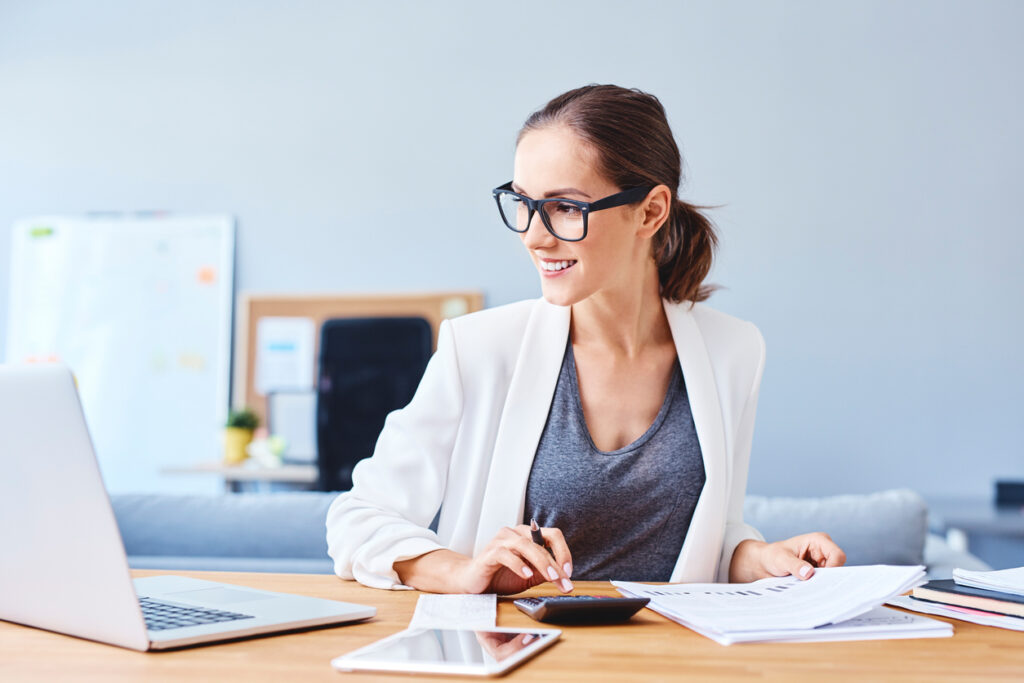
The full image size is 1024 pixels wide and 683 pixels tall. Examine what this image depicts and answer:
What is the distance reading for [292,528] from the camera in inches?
71.9

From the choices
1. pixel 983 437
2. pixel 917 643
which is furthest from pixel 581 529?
pixel 983 437

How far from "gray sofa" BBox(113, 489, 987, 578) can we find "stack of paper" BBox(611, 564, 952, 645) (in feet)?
2.46

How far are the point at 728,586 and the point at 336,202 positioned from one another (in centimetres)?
357

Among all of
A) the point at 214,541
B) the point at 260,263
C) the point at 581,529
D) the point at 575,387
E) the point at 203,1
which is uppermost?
the point at 203,1

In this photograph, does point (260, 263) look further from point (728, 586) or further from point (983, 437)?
point (728, 586)

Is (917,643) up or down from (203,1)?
down

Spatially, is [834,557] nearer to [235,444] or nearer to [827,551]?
[827,551]

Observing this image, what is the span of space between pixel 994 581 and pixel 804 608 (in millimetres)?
266

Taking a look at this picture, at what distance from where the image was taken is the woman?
4.19ft

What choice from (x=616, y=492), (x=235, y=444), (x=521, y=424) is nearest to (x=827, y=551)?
(x=616, y=492)

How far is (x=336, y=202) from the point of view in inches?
170

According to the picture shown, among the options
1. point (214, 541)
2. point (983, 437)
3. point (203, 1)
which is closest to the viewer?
point (214, 541)

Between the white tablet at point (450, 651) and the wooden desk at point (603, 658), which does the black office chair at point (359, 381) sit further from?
the white tablet at point (450, 651)

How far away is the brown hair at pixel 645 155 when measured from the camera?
4.32 feet
